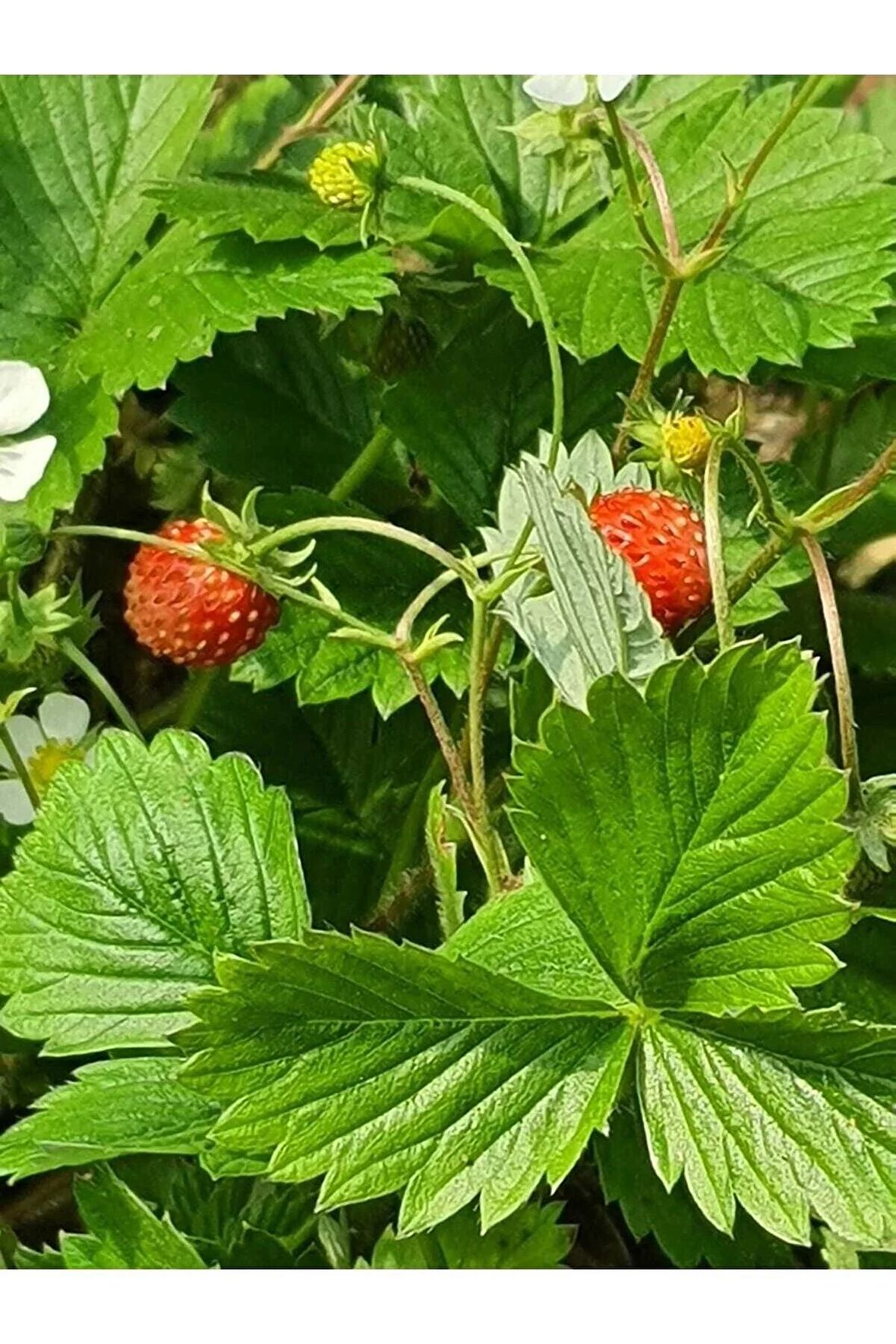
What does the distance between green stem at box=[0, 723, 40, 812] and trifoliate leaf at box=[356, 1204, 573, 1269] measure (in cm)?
36

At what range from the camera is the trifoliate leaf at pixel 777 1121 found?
75 centimetres

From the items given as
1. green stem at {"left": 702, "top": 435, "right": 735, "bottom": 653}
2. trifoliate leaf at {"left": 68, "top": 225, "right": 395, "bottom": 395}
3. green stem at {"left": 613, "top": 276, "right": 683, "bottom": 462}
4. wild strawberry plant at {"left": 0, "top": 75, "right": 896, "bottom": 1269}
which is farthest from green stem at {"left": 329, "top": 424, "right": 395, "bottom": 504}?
green stem at {"left": 702, "top": 435, "right": 735, "bottom": 653}

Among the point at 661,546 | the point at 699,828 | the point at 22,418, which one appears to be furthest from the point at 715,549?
the point at 22,418

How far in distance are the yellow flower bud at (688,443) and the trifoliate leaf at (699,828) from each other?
22cm

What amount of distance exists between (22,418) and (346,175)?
274mm

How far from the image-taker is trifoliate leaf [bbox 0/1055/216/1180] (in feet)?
2.63

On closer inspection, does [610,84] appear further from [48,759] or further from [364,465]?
[48,759]

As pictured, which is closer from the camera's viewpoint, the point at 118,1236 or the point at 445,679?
the point at 118,1236

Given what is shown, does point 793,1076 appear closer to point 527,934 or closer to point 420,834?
point 527,934

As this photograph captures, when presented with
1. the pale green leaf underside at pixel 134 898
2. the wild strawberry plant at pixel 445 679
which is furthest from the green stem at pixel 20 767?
the pale green leaf underside at pixel 134 898

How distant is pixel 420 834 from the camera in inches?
42.3

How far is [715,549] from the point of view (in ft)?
2.74

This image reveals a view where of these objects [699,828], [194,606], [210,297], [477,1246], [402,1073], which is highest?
[210,297]

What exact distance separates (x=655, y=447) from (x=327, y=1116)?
0.43 metres
